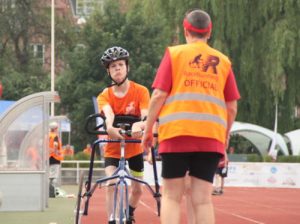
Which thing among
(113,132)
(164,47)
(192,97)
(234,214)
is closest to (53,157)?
(234,214)

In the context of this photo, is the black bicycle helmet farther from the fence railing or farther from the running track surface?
the fence railing

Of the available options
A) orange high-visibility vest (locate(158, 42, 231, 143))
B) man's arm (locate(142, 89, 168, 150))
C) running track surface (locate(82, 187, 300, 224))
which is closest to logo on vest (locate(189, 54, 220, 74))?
orange high-visibility vest (locate(158, 42, 231, 143))

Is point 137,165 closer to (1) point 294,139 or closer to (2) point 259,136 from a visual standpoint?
(2) point 259,136

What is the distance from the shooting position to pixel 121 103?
10.3 meters

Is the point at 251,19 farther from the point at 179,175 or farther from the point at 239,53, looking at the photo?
the point at 179,175

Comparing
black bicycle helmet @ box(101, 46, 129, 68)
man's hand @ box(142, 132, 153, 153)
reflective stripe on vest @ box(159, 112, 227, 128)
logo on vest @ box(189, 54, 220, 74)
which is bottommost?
man's hand @ box(142, 132, 153, 153)

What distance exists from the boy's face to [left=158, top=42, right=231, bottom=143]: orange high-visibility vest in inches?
88.6

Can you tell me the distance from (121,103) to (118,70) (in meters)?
0.39

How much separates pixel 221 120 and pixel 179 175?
0.55m

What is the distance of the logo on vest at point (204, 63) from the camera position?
779 centimetres

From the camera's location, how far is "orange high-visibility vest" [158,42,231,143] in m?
7.75

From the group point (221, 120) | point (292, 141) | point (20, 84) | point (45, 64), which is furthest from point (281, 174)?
point (45, 64)

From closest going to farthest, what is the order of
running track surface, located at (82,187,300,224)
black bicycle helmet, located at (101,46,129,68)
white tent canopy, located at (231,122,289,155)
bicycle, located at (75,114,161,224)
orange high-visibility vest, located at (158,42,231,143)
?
1. orange high-visibility vest, located at (158,42,231,143)
2. bicycle, located at (75,114,161,224)
3. black bicycle helmet, located at (101,46,129,68)
4. running track surface, located at (82,187,300,224)
5. white tent canopy, located at (231,122,289,155)

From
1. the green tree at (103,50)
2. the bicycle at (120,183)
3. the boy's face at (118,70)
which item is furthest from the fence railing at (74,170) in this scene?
the bicycle at (120,183)
